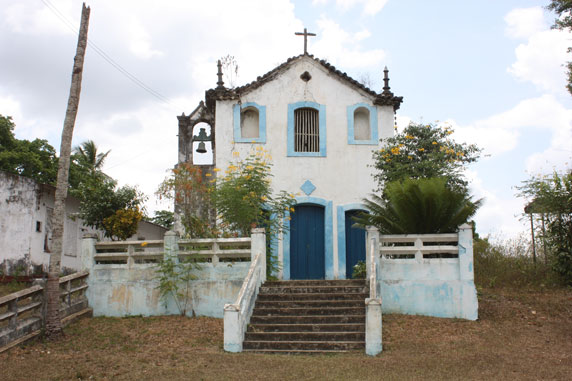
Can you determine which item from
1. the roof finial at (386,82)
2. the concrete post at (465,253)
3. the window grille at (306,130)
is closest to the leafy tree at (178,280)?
the window grille at (306,130)

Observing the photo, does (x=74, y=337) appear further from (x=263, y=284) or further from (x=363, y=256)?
(x=363, y=256)

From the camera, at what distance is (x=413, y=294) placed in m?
12.6

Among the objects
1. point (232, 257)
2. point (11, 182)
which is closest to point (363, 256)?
point (232, 257)

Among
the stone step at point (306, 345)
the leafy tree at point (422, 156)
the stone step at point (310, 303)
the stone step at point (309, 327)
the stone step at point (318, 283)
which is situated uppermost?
the leafy tree at point (422, 156)

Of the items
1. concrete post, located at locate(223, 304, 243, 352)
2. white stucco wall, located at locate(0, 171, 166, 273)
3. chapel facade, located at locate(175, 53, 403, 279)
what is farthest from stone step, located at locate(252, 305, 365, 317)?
white stucco wall, located at locate(0, 171, 166, 273)

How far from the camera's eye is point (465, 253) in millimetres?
12539

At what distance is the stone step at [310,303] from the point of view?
1209cm

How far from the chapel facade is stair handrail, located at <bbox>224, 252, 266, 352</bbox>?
295 centimetres

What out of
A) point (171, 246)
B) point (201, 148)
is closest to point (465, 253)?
point (171, 246)

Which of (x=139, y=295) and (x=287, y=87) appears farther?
(x=287, y=87)

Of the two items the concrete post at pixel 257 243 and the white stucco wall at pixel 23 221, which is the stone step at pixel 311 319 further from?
the white stucco wall at pixel 23 221

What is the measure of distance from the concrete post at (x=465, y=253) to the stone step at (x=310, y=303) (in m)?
2.33

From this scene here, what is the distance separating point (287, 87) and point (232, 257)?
5978 millimetres

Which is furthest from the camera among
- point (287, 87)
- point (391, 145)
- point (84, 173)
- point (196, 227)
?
point (84, 173)
